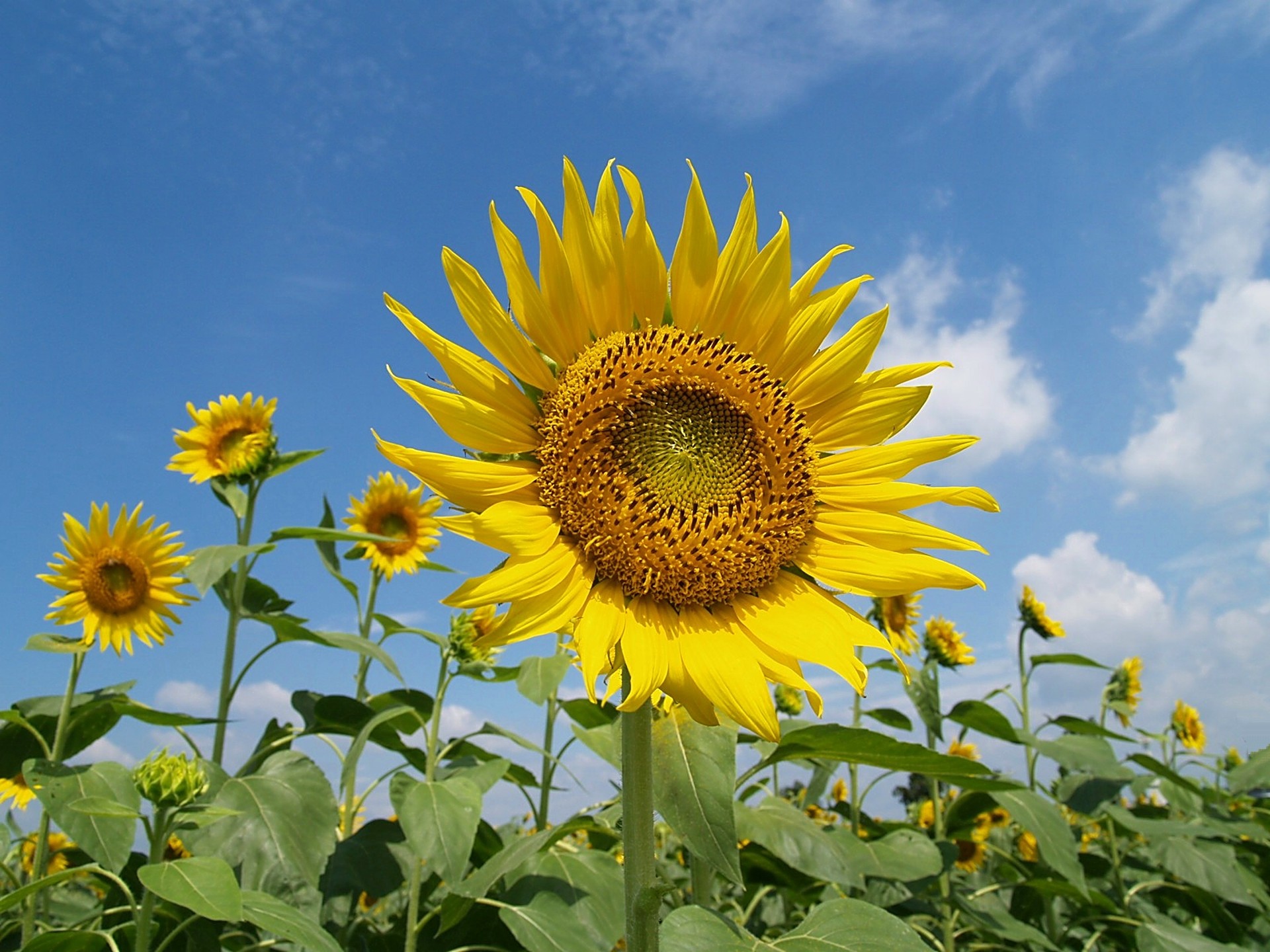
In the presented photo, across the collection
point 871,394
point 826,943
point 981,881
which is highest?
point 871,394

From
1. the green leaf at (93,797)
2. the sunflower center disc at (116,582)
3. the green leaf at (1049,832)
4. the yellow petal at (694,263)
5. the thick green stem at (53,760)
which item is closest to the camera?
the yellow petal at (694,263)

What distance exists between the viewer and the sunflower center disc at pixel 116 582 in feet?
15.3

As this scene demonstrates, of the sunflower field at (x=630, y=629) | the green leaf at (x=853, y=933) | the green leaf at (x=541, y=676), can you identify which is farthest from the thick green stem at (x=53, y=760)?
the green leaf at (x=853, y=933)

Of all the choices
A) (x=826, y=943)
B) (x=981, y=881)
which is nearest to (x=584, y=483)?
(x=826, y=943)

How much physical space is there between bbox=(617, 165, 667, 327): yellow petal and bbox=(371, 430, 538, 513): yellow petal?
47 cm

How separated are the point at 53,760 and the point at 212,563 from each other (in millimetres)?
1037

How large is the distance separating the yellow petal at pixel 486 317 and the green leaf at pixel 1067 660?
13.2 feet

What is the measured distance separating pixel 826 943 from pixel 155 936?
92.4 inches

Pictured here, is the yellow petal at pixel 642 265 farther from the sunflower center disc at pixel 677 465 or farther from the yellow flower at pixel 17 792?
the yellow flower at pixel 17 792

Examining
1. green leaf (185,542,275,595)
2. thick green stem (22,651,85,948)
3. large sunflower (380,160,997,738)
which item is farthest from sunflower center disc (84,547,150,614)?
large sunflower (380,160,997,738)

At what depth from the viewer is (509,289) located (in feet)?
6.62

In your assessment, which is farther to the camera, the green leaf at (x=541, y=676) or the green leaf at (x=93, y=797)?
the green leaf at (x=541, y=676)

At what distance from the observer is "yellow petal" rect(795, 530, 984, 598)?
2043 millimetres

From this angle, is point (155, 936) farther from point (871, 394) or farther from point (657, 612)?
point (871, 394)
